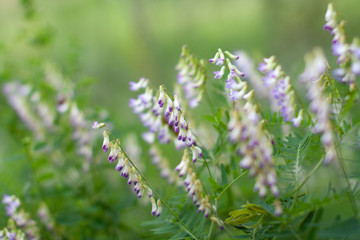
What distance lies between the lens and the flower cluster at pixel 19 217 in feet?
5.10

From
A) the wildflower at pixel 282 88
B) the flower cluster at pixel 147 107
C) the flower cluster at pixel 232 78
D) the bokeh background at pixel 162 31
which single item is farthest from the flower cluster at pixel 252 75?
the bokeh background at pixel 162 31

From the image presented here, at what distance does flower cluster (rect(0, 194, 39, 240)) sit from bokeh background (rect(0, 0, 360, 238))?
104 inches

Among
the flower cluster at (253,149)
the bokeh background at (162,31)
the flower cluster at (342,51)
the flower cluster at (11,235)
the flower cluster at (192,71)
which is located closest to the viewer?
the flower cluster at (253,149)

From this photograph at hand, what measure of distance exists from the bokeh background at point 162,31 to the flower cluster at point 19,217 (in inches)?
104

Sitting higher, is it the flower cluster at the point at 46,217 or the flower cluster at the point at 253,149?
the flower cluster at the point at 46,217

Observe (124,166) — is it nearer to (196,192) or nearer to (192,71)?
(196,192)

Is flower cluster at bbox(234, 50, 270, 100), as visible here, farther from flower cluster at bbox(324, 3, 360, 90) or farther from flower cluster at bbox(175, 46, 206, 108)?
flower cluster at bbox(324, 3, 360, 90)

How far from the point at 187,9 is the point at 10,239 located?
7335mm

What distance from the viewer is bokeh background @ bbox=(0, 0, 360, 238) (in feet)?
19.1

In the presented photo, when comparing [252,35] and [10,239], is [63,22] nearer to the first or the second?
[252,35]

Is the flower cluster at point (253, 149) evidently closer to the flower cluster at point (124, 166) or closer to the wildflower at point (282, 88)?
the wildflower at point (282, 88)

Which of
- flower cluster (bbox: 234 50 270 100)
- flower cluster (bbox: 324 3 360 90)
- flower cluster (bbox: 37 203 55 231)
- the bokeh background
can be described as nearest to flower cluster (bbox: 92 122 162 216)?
flower cluster (bbox: 324 3 360 90)

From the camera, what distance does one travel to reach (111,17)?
923cm

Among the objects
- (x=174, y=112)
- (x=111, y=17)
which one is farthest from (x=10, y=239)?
(x=111, y=17)
